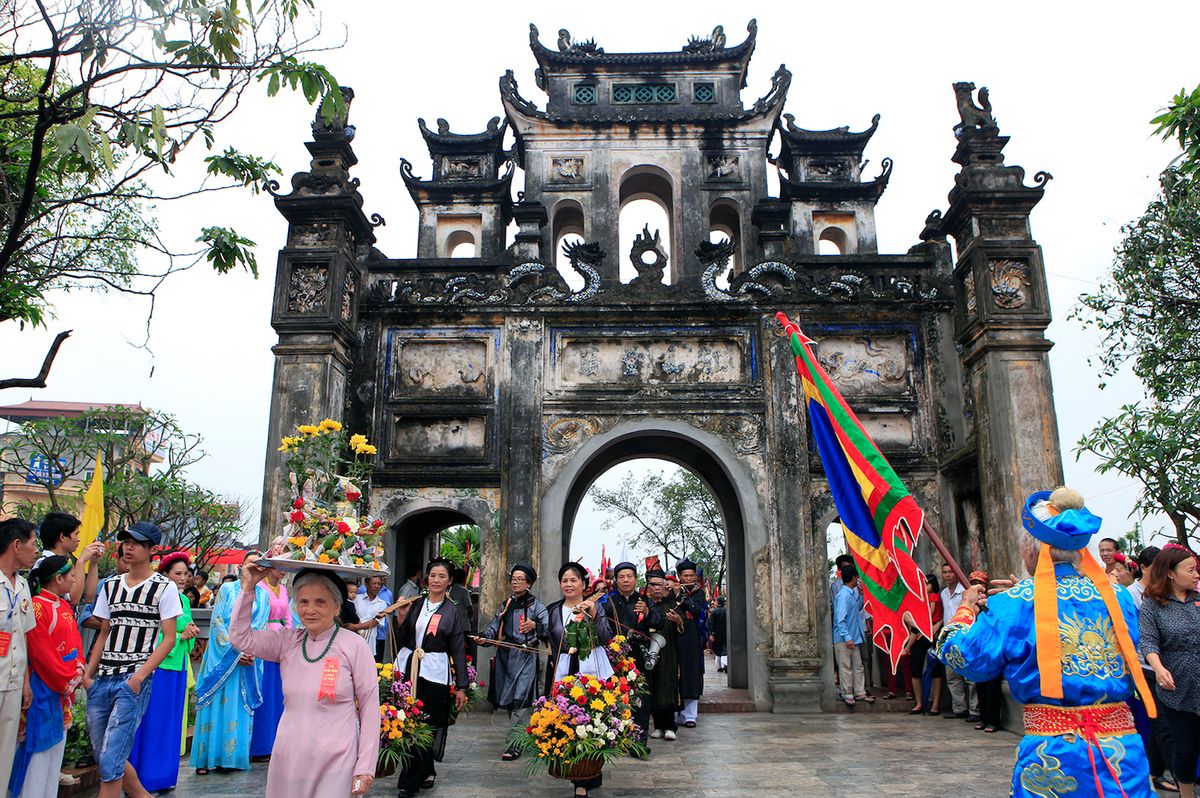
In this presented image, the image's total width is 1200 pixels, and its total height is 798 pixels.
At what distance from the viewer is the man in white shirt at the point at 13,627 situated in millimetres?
4422

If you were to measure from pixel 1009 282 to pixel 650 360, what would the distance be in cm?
502

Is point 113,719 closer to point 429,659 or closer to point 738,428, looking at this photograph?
point 429,659

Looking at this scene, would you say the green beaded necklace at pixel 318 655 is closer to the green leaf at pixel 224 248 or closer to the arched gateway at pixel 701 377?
the green leaf at pixel 224 248

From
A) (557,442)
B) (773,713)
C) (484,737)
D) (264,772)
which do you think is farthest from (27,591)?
(773,713)

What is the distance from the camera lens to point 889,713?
11141 mm

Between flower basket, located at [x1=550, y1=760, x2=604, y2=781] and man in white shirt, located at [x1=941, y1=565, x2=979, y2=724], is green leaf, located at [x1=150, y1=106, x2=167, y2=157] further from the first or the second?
man in white shirt, located at [x1=941, y1=565, x2=979, y2=724]

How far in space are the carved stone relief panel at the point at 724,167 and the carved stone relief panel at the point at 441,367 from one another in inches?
228

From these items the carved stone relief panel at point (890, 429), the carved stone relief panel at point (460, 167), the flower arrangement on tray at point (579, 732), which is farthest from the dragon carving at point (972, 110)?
the flower arrangement on tray at point (579, 732)

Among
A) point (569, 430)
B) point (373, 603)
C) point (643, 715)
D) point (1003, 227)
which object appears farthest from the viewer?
point (569, 430)

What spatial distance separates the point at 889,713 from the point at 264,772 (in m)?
7.75

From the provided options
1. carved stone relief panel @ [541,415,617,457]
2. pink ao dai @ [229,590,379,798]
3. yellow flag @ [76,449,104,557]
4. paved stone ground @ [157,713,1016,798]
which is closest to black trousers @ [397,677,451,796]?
paved stone ground @ [157,713,1016,798]

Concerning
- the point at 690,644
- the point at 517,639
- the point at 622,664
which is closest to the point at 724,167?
the point at 690,644

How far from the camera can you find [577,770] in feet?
20.6

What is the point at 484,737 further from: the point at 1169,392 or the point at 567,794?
the point at 1169,392
